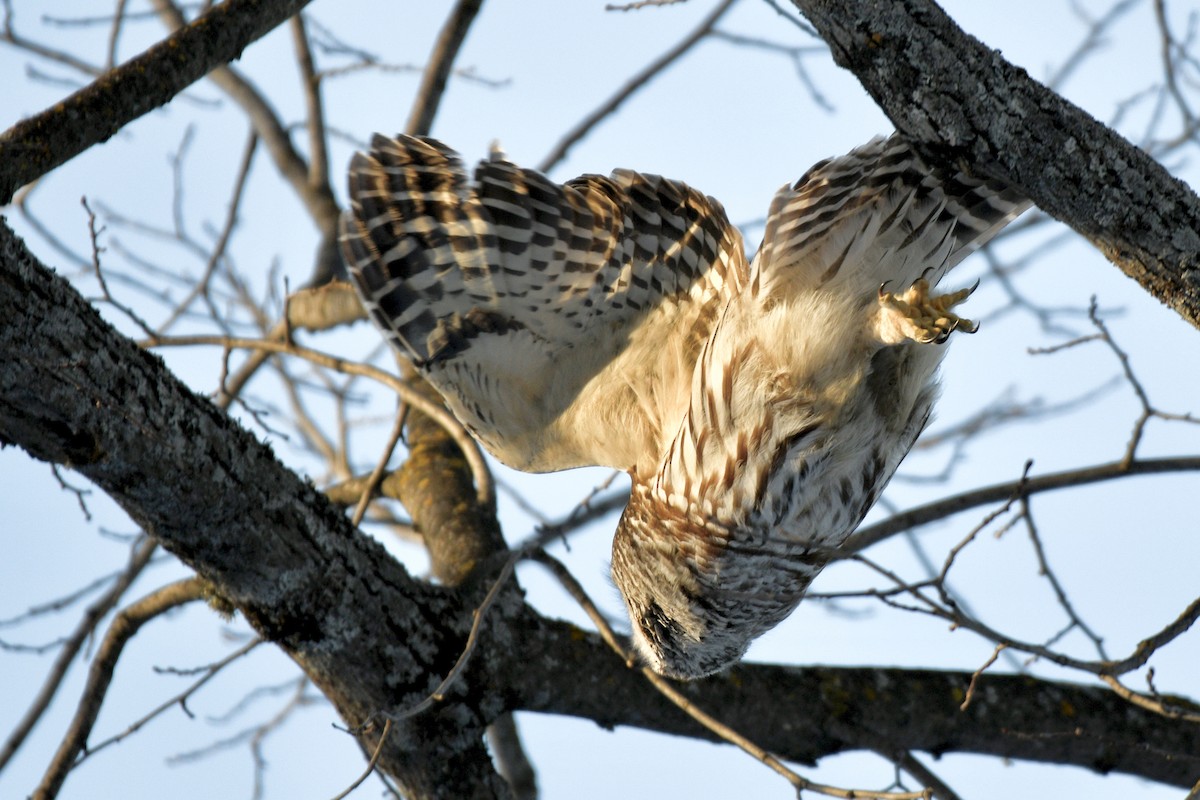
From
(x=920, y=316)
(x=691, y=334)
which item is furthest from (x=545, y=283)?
(x=920, y=316)

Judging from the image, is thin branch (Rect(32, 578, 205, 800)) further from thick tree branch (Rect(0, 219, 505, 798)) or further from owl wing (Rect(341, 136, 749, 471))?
owl wing (Rect(341, 136, 749, 471))

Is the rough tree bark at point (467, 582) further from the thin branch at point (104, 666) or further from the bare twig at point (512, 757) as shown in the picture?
the bare twig at point (512, 757)

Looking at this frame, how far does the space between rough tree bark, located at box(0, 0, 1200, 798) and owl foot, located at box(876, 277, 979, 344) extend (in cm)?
57

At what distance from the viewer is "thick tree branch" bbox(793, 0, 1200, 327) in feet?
8.51

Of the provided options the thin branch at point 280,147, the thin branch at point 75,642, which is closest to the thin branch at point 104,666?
the thin branch at point 75,642

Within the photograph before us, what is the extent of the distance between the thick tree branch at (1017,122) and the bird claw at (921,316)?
62 centimetres

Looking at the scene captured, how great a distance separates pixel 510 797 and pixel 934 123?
7.94ft

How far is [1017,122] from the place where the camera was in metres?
2.61

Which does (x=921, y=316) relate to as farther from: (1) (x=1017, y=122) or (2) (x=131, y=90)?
(2) (x=131, y=90)

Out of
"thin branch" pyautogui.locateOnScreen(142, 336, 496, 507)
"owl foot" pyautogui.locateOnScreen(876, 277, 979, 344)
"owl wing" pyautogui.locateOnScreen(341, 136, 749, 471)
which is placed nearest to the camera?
"owl foot" pyautogui.locateOnScreen(876, 277, 979, 344)

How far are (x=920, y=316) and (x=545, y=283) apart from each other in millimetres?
1183

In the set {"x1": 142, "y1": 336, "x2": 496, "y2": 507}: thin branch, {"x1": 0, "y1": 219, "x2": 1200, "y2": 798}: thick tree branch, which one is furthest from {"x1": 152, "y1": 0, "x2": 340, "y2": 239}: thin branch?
{"x1": 0, "y1": 219, "x2": 1200, "y2": 798}: thick tree branch

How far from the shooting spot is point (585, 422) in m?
4.06

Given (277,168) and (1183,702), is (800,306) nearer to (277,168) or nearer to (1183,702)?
(1183,702)
